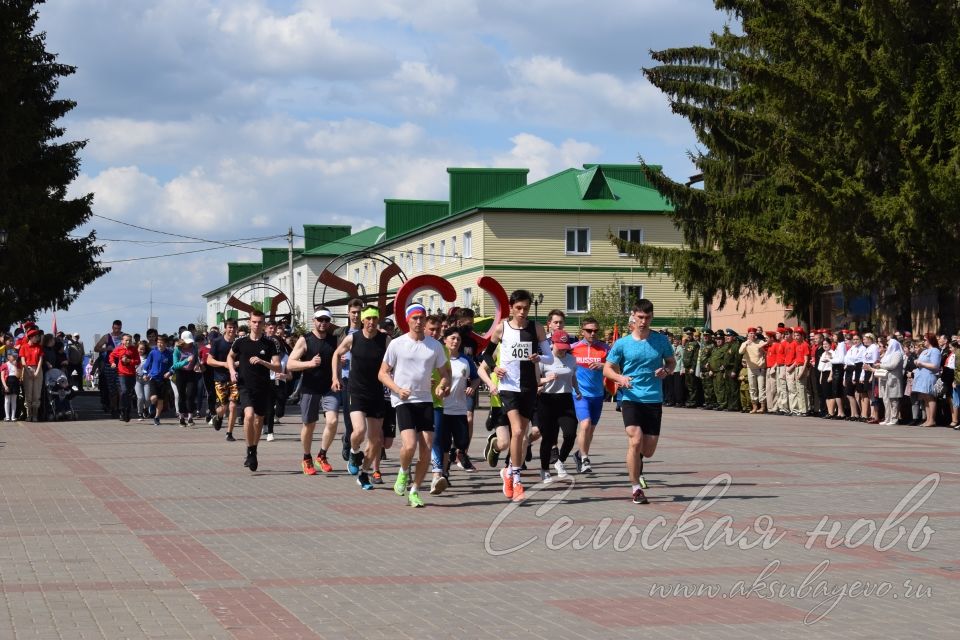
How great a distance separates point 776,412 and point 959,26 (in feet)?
30.0

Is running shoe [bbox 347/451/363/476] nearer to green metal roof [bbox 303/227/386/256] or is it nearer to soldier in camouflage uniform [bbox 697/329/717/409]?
soldier in camouflage uniform [bbox 697/329/717/409]

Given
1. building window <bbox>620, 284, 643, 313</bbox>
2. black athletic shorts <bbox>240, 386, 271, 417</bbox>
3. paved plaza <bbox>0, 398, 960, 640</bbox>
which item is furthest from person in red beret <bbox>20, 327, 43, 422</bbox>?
building window <bbox>620, 284, 643, 313</bbox>

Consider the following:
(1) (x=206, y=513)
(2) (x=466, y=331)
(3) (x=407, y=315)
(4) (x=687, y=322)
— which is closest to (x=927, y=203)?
(2) (x=466, y=331)

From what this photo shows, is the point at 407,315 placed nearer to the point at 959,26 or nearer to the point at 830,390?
the point at 830,390

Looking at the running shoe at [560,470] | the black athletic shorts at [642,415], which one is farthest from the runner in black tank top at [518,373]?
the running shoe at [560,470]

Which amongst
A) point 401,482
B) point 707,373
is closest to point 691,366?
point 707,373

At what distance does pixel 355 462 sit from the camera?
15.2 m

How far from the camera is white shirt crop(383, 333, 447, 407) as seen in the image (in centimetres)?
1267

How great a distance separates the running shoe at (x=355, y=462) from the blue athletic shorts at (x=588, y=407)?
7.89 ft

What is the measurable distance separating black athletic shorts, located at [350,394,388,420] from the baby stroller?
16.6m

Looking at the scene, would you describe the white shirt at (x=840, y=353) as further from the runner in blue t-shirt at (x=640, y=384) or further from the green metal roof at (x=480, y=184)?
the green metal roof at (x=480, y=184)

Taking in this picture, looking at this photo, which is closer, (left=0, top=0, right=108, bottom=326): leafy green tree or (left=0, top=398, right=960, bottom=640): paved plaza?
(left=0, top=398, right=960, bottom=640): paved plaza

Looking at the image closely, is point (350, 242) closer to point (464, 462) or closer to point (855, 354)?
point (855, 354)

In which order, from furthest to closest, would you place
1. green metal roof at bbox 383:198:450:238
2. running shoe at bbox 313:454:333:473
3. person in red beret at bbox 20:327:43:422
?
green metal roof at bbox 383:198:450:238, person in red beret at bbox 20:327:43:422, running shoe at bbox 313:454:333:473
